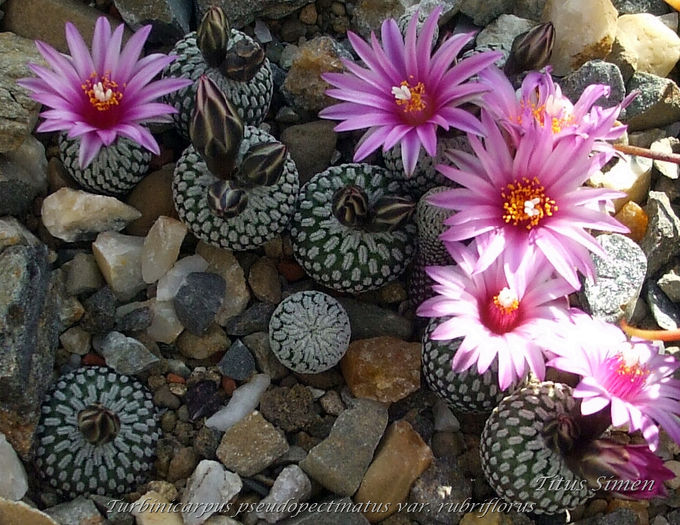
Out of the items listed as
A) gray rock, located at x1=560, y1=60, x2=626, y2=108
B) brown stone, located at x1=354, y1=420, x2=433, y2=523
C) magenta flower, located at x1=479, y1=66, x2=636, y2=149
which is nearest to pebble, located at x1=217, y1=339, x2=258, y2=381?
brown stone, located at x1=354, y1=420, x2=433, y2=523

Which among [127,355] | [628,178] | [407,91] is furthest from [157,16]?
[628,178]

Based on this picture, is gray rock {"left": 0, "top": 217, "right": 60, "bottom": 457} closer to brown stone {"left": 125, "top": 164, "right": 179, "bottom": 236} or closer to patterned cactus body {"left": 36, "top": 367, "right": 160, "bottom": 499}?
patterned cactus body {"left": 36, "top": 367, "right": 160, "bottom": 499}

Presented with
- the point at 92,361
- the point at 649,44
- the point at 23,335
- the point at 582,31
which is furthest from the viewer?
the point at 649,44

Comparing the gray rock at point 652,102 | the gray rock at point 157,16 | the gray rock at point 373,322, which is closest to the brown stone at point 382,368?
the gray rock at point 373,322

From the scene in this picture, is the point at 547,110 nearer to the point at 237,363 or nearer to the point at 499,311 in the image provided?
the point at 499,311

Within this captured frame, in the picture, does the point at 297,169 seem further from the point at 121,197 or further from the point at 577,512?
the point at 577,512

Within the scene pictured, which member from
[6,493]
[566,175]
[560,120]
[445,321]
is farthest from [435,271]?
[6,493]
